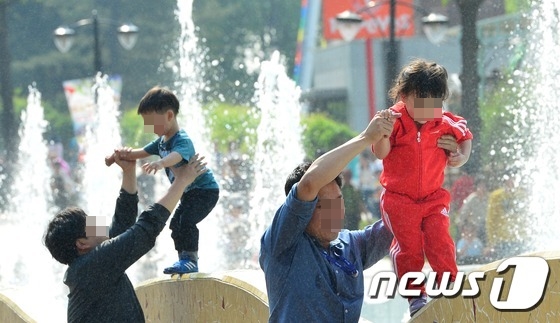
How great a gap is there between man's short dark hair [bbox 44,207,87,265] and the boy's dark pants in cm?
158

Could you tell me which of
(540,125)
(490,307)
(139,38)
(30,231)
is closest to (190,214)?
(490,307)

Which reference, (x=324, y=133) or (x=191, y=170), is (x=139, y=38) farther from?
(x=191, y=170)

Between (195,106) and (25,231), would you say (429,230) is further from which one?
(25,231)

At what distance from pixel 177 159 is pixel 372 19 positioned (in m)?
23.1

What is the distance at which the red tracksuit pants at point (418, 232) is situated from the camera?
422cm

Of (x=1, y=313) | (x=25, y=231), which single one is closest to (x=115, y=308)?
(x=1, y=313)

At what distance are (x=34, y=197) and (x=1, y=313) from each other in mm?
12720

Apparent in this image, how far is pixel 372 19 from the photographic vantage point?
2822 centimetres

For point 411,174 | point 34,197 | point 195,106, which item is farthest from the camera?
point 34,197

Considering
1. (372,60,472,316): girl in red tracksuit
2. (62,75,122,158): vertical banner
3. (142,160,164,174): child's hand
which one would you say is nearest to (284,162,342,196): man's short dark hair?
(372,60,472,316): girl in red tracksuit

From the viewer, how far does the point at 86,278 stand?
451cm

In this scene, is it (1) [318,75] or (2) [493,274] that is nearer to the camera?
(2) [493,274]

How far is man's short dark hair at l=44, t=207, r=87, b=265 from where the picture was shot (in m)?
4.53

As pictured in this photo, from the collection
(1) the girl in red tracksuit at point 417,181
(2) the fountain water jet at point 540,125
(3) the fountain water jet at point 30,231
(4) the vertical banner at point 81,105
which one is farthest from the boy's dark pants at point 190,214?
(4) the vertical banner at point 81,105
